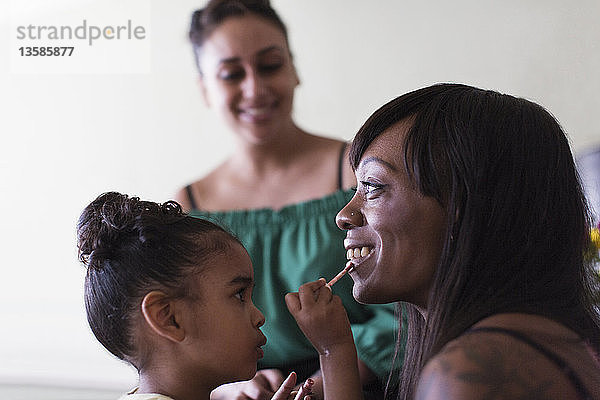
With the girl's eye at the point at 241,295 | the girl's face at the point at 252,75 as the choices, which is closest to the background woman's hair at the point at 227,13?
the girl's face at the point at 252,75

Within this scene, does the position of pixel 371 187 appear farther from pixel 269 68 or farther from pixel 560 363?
pixel 269 68

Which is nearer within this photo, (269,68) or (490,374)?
(490,374)

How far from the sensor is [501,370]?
2.28 ft

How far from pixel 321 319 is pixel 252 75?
0.82 meters

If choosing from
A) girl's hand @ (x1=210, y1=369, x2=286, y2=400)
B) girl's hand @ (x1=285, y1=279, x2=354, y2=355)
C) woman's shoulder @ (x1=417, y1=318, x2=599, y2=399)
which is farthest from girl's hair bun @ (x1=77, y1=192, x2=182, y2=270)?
woman's shoulder @ (x1=417, y1=318, x2=599, y2=399)

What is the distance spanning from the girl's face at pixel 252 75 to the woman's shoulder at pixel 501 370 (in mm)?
1027

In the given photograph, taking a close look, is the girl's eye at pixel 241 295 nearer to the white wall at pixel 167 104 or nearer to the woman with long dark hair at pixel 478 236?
the woman with long dark hair at pixel 478 236

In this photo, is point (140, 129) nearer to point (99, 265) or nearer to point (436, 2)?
point (436, 2)

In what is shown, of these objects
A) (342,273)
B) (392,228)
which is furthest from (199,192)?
(392,228)

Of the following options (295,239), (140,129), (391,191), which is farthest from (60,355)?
(391,191)

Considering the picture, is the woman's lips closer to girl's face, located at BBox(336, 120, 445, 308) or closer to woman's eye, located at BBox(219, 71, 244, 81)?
girl's face, located at BBox(336, 120, 445, 308)

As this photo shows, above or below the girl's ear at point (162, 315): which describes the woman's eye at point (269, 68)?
above

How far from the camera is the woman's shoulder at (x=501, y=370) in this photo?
688 millimetres

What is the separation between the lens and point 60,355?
7.39ft
